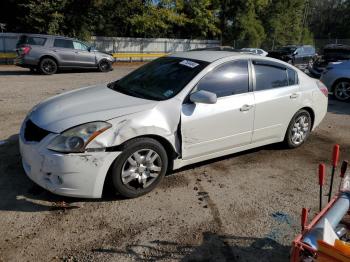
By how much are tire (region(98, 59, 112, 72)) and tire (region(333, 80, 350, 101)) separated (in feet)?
35.1

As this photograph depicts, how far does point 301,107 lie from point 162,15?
24962 mm

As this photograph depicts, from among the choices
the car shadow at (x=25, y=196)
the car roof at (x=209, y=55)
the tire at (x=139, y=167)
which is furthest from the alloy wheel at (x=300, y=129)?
the car shadow at (x=25, y=196)

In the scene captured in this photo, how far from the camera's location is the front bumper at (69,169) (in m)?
3.63

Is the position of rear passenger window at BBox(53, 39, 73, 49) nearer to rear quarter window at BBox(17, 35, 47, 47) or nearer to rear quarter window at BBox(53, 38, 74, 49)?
rear quarter window at BBox(53, 38, 74, 49)

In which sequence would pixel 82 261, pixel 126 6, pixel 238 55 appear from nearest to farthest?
pixel 82 261 → pixel 238 55 → pixel 126 6

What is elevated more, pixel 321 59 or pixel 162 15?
pixel 162 15

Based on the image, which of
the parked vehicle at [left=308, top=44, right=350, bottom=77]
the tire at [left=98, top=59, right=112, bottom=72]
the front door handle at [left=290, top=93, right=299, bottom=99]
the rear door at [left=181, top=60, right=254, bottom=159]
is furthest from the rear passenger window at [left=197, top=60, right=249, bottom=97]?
the tire at [left=98, top=59, right=112, bottom=72]

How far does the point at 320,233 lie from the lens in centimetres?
257

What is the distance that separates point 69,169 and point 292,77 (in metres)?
3.70

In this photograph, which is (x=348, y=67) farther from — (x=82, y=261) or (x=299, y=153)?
(x=82, y=261)

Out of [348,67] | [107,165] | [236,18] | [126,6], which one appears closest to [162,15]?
[126,6]

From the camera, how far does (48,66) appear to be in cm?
1536

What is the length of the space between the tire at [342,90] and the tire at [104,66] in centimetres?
1071

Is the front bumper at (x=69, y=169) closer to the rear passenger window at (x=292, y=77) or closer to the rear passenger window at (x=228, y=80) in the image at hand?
the rear passenger window at (x=228, y=80)
